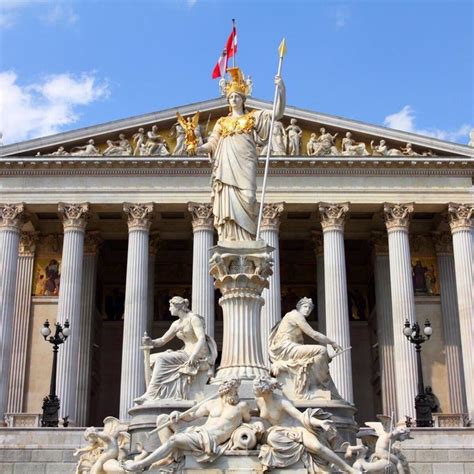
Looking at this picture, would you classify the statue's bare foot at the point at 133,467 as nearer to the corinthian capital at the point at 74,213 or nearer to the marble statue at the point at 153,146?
the corinthian capital at the point at 74,213

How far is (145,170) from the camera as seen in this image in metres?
42.5

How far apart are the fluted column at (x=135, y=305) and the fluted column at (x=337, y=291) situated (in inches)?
354

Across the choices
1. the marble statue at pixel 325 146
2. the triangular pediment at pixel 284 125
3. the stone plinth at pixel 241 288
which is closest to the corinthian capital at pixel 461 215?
the triangular pediment at pixel 284 125

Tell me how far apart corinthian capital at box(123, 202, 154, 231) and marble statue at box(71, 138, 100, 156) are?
3370 mm

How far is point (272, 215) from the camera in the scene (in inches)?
1631

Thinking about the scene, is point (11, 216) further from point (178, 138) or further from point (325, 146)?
point (325, 146)

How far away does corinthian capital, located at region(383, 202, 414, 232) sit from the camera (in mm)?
41594

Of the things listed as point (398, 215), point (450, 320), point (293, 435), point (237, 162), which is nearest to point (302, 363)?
point (293, 435)

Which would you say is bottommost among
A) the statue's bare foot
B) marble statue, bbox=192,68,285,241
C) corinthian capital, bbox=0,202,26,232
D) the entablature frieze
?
the statue's bare foot

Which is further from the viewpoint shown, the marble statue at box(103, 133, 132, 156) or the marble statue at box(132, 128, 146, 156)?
the marble statue at box(132, 128, 146, 156)

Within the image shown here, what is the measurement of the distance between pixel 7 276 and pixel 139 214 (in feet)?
23.7

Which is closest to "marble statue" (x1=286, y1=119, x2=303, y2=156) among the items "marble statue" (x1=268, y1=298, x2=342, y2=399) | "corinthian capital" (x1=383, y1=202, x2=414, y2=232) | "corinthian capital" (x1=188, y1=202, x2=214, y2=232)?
"corinthian capital" (x1=188, y1=202, x2=214, y2=232)

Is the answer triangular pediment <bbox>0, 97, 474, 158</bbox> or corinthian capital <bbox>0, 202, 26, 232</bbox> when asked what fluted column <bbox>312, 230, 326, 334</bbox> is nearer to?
triangular pediment <bbox>0, 97, 474, 158</bbox>

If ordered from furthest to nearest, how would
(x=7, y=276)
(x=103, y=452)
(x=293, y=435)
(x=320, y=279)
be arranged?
(x=320, y=279)
(x=7, y=276)
(x=103, y=452)
(x=293, y=435)
